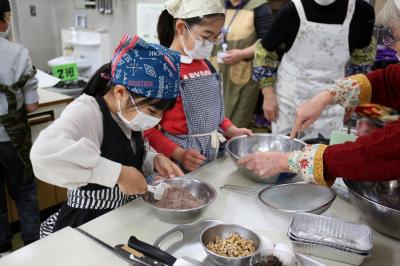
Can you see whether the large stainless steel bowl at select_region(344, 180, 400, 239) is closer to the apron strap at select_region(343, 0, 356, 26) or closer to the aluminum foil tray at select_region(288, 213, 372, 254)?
the aluminum foil tray at select_region(288, 213, 372, 254)

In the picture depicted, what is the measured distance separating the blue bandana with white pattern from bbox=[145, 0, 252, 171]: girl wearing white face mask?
36cm

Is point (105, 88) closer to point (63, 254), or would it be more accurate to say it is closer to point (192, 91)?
point (192, 91)

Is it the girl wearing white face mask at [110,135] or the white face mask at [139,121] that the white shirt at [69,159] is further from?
the white face mask at [139,121]

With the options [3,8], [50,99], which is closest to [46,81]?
[50,99]

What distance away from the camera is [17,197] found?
2021 millimetres

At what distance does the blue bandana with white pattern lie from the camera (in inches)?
37.7

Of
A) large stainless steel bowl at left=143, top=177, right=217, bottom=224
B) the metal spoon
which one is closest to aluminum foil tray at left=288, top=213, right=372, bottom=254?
large stainless steel bowl at left=143, top=177, right=217, bottom=224

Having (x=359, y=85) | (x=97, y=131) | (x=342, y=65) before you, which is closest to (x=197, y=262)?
(x=97, y=131)

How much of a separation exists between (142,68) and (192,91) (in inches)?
17.2

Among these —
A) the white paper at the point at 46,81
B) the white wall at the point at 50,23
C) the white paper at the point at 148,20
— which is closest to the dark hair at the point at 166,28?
the white paper at the point at 46,81

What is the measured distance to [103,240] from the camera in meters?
0.88

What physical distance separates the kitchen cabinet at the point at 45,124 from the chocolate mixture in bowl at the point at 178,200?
139 cm

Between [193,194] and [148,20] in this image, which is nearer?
[193,194]

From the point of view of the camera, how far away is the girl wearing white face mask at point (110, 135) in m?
0.84
